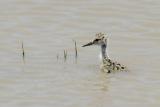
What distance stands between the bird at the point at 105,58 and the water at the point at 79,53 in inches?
4.2

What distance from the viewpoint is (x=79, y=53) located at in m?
11.1

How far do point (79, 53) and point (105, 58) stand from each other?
0.63 meters

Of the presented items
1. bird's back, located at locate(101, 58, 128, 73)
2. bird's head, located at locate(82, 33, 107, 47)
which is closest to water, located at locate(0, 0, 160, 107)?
bird's back, located at locate(101, 58, 128, 73)

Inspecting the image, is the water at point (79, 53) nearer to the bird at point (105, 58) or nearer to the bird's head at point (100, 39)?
the bird at point (105, 58)

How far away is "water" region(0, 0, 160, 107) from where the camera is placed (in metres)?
9.23

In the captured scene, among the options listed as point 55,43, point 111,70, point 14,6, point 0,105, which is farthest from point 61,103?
point 14,6

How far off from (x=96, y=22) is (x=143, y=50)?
1469 mm

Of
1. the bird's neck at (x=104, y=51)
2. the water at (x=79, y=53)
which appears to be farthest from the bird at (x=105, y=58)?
the water at (x=79, y=53)

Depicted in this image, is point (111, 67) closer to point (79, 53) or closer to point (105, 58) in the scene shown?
point (105, 58)

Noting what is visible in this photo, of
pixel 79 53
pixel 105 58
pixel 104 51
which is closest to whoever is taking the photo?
pixel 105 58

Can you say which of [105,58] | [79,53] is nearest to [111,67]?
[105,58]

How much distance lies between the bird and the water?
106 mm

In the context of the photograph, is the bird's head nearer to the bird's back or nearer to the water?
the water

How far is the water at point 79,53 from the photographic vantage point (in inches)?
363
